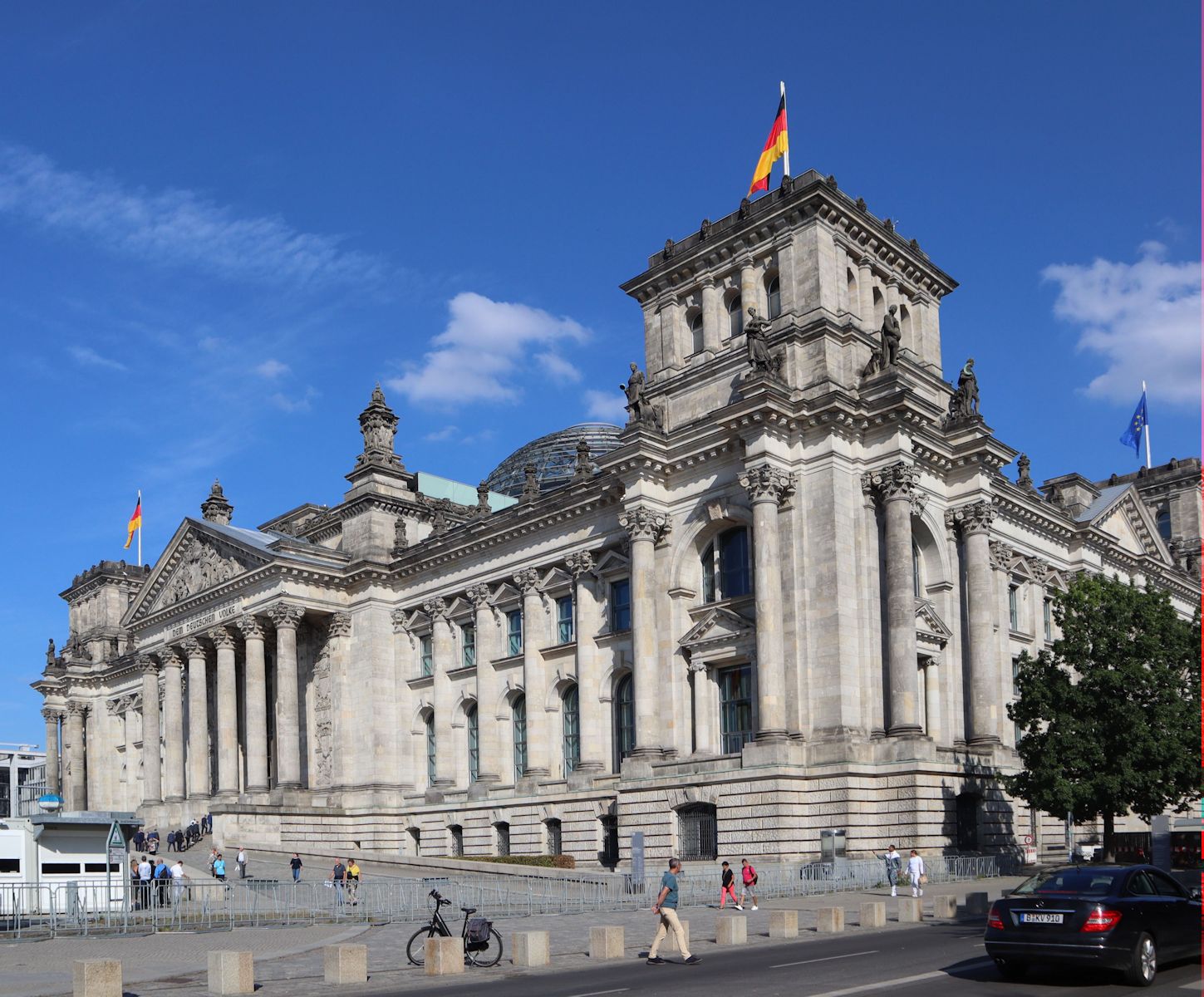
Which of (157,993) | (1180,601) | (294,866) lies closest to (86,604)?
(294,866)

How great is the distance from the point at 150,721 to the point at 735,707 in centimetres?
3990

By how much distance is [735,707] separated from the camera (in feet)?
153

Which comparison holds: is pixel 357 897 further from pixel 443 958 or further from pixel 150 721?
pixel 150 721

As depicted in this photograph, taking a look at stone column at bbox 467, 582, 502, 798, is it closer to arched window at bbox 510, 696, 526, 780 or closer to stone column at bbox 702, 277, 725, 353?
arched window at bbox 510, 696, 526, 780

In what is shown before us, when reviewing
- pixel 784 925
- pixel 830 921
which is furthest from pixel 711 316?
pixel 784 925

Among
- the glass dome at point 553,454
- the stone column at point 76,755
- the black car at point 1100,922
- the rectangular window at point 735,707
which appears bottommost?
the stone column at point 76,755

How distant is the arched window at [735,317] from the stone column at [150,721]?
38.7 m

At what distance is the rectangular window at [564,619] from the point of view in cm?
5469

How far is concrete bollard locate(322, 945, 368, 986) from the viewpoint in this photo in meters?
20.3

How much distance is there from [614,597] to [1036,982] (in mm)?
34974

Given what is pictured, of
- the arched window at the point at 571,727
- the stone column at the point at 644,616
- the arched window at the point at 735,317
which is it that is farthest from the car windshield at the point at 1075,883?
the arched window at the point at 571,727

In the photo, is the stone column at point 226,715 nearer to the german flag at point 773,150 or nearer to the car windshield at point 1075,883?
the german flag at point 773,150

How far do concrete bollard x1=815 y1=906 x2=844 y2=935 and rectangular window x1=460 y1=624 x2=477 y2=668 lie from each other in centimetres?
3381

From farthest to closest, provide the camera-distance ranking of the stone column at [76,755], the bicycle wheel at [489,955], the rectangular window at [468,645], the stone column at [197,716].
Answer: the stone column at [76,755]
the stone column at [197,716]
the rectangular window at [468,645]
the bicycle wheel at [489,955]
